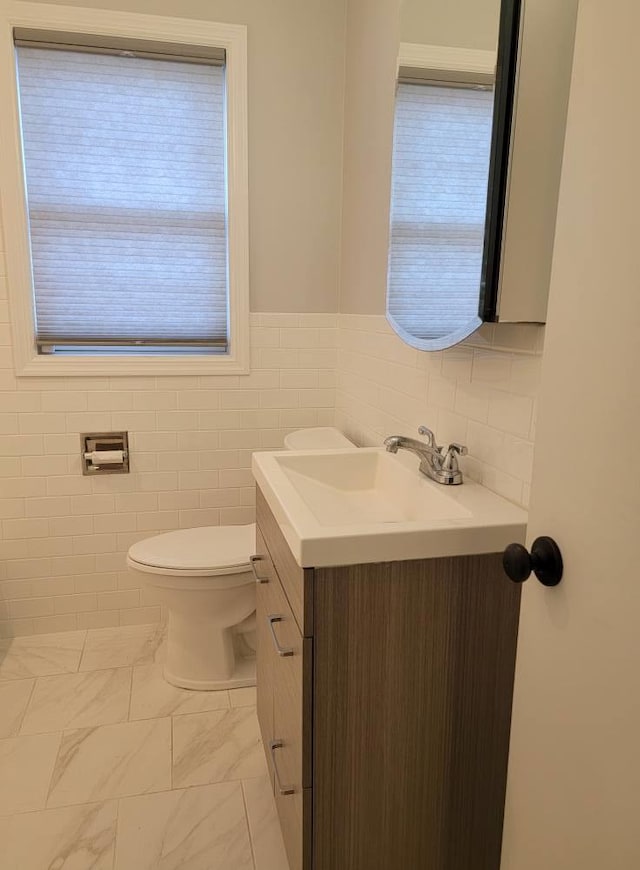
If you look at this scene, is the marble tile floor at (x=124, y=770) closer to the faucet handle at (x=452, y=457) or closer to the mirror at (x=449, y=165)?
the faucet handle at (x=452, y=457)

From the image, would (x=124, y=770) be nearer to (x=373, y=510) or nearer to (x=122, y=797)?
(x=122, y=797)

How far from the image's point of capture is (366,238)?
90.9 inches

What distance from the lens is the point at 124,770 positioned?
1876mm

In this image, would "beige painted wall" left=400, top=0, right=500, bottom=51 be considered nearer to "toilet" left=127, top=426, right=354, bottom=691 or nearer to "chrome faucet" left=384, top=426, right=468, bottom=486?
"chrome faucet" left=384, top=426, right=468, bottom=486

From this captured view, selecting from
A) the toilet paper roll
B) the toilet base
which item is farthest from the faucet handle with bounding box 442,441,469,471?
the toilet paper roll

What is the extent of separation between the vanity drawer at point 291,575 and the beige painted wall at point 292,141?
4.25 ft

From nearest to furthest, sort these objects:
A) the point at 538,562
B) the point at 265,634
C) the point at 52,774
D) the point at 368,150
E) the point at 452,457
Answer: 1. the point at 538,562
2. the point at 452,457
3. the point at 265,634
4. the point at 52,774
5. the point at 368,150

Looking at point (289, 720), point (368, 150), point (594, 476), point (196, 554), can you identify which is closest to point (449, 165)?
point (368, 150)

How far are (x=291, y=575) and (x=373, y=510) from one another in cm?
44

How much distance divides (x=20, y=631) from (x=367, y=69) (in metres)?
2.61

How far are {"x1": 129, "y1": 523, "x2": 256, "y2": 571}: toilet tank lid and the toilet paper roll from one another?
43 cm

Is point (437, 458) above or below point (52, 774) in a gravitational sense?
above

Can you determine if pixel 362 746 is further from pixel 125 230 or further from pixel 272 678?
pixel 125 230

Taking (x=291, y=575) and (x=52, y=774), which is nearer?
(x=291, y=575)
